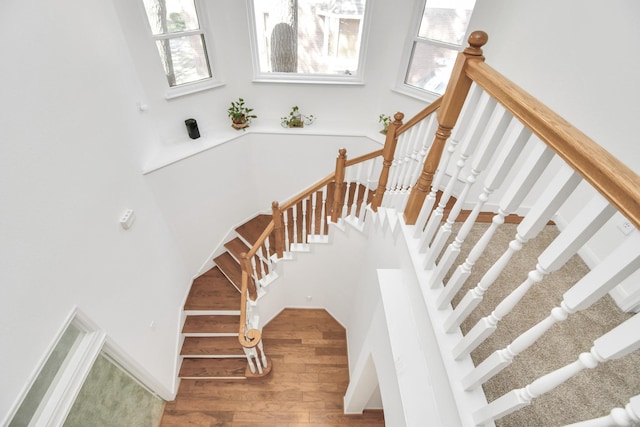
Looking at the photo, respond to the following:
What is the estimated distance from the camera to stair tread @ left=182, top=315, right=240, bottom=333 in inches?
133

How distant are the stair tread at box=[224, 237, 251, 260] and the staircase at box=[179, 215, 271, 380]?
0.08 m

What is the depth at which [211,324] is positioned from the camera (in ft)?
11.3

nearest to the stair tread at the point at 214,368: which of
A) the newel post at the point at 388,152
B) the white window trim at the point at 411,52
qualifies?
the newel post at the point at 388,152

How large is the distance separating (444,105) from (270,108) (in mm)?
2974

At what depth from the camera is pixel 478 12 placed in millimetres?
2584

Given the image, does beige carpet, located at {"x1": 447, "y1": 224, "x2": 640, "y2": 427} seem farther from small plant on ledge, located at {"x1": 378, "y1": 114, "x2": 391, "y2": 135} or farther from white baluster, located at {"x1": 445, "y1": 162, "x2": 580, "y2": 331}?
small plant on ledge, located at {"x1": 378, "y1": 114, "x2": 391, "y2": 135}

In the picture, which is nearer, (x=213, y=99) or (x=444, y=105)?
(x=444, y=105)

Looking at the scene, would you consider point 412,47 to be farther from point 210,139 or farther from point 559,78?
point 210,139

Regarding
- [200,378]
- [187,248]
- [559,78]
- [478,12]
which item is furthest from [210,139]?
[559,78]

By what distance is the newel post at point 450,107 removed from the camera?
104cm

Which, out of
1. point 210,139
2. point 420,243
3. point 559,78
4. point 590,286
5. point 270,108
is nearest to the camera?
point 590,286

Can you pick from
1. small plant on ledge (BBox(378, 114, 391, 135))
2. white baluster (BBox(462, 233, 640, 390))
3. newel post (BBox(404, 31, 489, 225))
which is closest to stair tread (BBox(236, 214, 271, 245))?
small plant on ledge (BBox(378, 114, 391, 135))

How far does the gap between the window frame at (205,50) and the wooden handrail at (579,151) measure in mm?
3131

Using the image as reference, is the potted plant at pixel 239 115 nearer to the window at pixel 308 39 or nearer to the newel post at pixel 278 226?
the window at pixel 308 39
